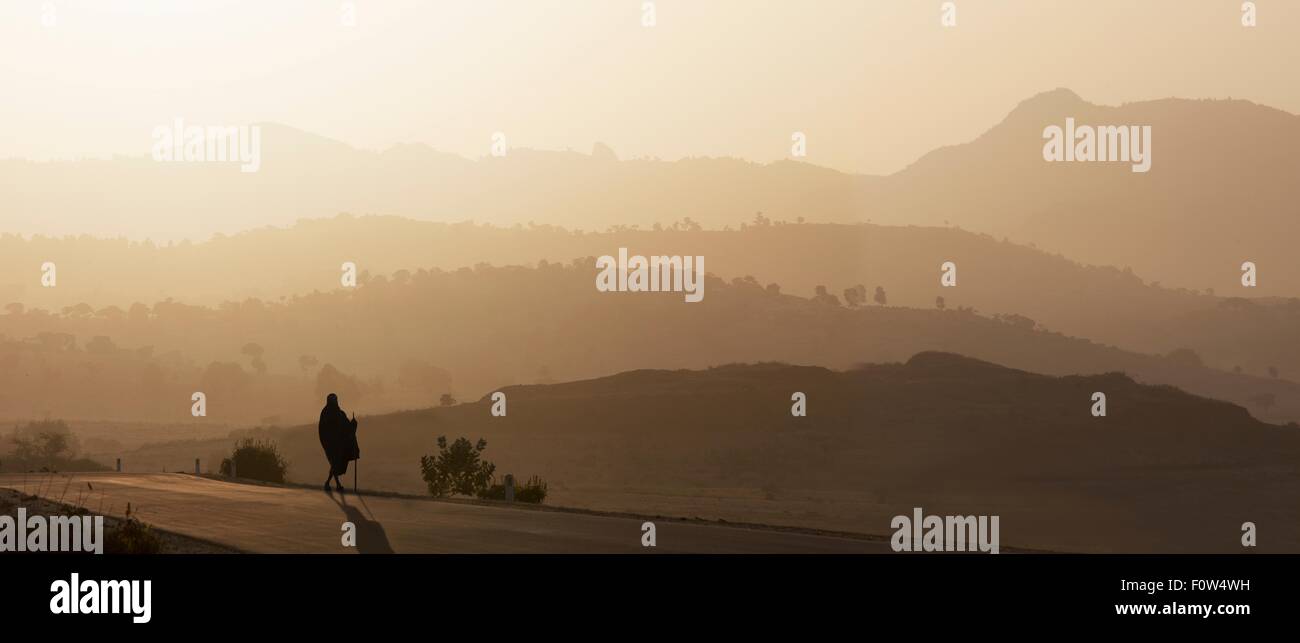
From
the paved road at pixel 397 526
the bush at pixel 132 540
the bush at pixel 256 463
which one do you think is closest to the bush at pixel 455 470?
the bush at pixel 256 463

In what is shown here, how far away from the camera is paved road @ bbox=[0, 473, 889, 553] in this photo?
21938 mm

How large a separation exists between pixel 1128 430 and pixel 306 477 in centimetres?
7877

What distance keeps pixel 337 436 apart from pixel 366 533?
8.20m

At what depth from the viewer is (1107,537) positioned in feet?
283

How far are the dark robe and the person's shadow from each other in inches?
72.1

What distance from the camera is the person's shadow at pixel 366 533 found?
20.5 meters

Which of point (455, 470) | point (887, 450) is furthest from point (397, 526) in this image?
point (887, 450)

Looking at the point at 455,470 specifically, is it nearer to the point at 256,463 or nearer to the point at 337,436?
the point at 256,463

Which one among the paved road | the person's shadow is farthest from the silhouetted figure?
the person's shadow

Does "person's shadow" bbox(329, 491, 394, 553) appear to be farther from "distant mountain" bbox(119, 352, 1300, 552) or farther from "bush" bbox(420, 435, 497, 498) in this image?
"distant mountain" bbox(119, 352, 1300, 552)

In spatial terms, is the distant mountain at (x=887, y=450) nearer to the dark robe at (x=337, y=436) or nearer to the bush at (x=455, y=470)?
the bush at (x=455, y=470)
